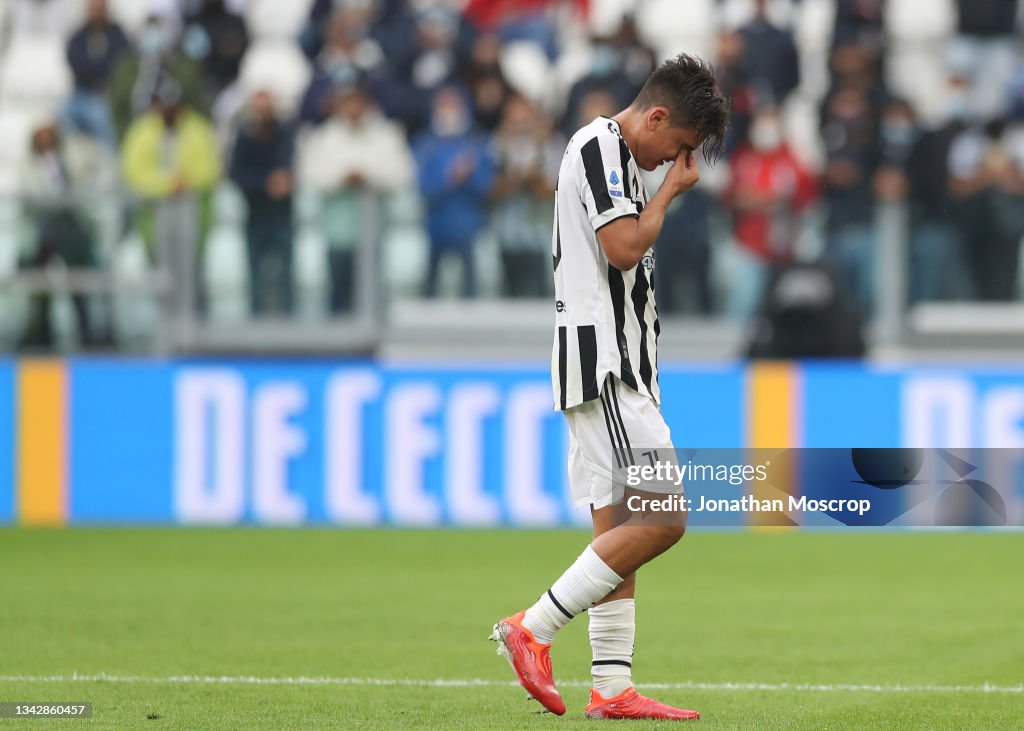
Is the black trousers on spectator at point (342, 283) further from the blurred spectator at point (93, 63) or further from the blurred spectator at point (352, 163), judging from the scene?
the blurred spectator at point (93, 63)

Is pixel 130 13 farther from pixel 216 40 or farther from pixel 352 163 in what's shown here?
pixel 352 163

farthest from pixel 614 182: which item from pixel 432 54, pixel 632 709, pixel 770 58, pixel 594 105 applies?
pixel 432 54

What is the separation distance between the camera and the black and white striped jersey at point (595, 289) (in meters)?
5.31

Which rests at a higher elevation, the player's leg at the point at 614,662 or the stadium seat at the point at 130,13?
the stadium seat at the point at 130,13

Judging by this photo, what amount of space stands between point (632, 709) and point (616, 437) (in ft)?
2.63

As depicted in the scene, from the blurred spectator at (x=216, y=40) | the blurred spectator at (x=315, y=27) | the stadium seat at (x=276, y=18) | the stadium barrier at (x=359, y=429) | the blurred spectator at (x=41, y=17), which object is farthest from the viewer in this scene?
the blurred spectator at (x=41, y=17)

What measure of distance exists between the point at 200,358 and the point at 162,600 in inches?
165

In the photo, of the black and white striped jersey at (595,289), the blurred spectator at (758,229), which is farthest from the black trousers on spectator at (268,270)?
the black and white striped jersey at (595,289)

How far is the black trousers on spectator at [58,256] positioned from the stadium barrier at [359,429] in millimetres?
293

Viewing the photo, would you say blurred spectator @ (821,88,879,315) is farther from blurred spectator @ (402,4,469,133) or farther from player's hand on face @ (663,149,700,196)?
player's hand on face @ (663,149,700,196)

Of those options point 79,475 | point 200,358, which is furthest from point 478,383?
point 79,475

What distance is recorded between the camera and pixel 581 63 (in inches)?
575

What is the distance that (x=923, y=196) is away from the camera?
42.7ft

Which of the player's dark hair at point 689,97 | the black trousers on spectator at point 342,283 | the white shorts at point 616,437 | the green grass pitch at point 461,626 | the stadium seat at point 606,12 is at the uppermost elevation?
the stadium seat at point 606,12
